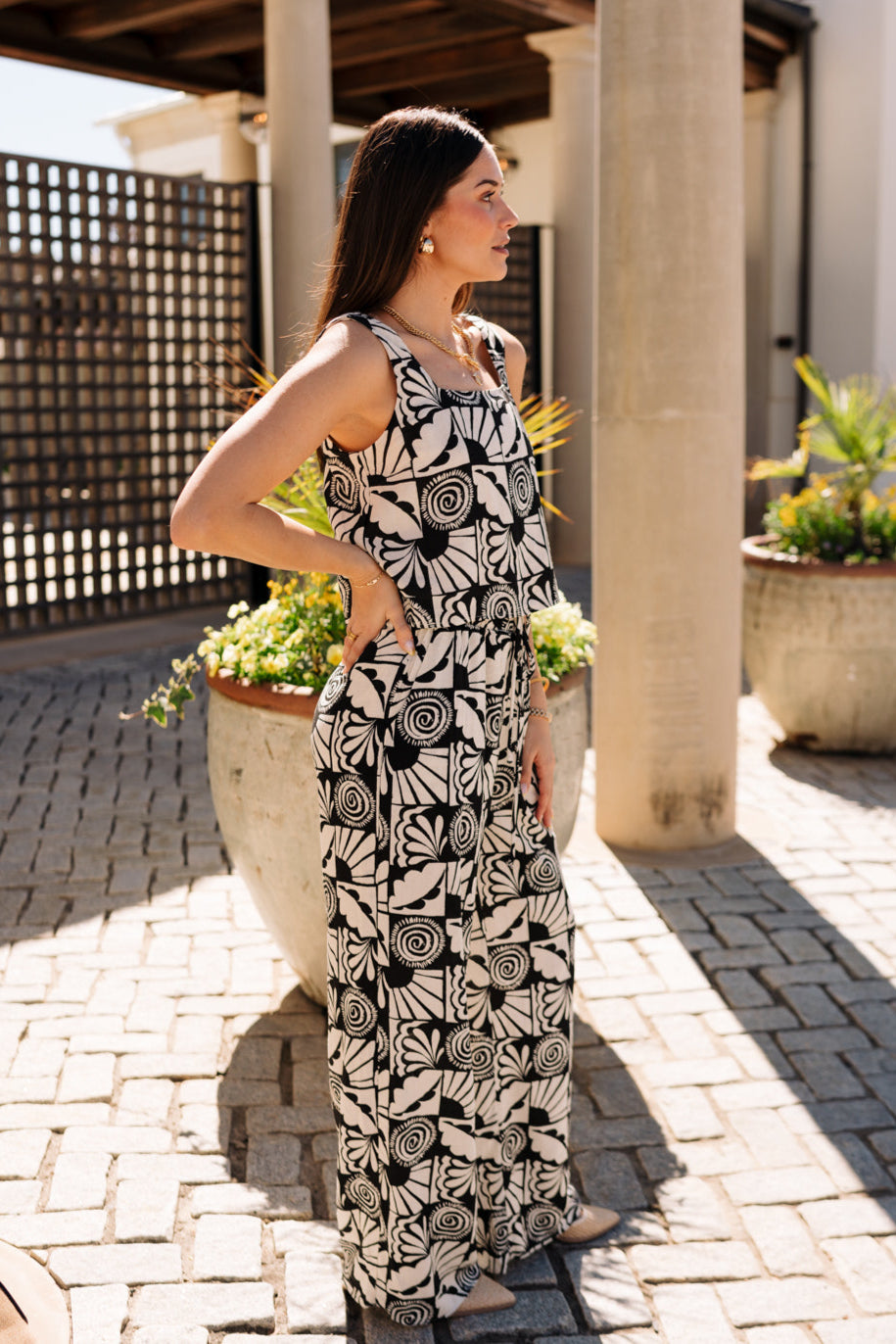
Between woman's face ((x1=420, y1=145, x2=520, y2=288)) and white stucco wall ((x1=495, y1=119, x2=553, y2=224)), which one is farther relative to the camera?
white stucco wall ((x1=495, y1=119, x2=553, y2=224))

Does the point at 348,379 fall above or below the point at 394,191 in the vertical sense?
below

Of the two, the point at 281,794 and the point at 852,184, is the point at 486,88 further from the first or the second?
the point at 281,794

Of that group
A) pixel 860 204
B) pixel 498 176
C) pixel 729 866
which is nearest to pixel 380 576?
pixel 498 176

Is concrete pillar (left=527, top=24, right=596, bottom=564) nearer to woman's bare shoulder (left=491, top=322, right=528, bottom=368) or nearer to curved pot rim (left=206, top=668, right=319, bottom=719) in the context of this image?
curved pot rim (left=206, top=668, right=319, bottom=719)

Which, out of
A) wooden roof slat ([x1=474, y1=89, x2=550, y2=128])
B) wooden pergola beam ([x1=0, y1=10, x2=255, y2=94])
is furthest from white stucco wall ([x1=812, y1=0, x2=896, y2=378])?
wooden pergola beam ([x1=0, y1=10, x2=255, y2=94])

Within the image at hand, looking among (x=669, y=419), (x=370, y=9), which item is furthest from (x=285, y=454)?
(x=370, y=9)

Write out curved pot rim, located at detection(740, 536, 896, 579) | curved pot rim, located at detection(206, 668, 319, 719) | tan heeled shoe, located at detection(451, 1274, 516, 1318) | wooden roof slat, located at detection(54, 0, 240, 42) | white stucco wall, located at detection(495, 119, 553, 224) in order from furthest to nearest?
1. white stucco wall, located at detection(495, 119, 553, 224)
2. wooden roof slat, located at detection(54, 0, 240, 42)
3. curved pot rim, located at detection(740, 536, 896, 579)
4. curved pot rim, located at detection(206, 668, 319, 719)
5. tan heeled shoe, located at detection(451, 1274, 516, 1318)

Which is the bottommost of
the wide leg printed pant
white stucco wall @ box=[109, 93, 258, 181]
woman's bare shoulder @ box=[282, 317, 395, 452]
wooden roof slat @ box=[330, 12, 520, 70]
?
the wide leg printed pant

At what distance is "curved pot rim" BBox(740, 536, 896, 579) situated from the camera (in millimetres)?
5766

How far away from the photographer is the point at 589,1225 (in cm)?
262

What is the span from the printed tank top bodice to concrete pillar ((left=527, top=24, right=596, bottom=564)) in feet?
29.5

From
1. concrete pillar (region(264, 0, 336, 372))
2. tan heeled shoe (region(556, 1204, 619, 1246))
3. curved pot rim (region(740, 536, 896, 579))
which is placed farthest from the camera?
concrete pillar (region(264, 0, 336, 372))

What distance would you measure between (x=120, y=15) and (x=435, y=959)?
9.72 m

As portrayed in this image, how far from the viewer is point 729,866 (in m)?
4.64
